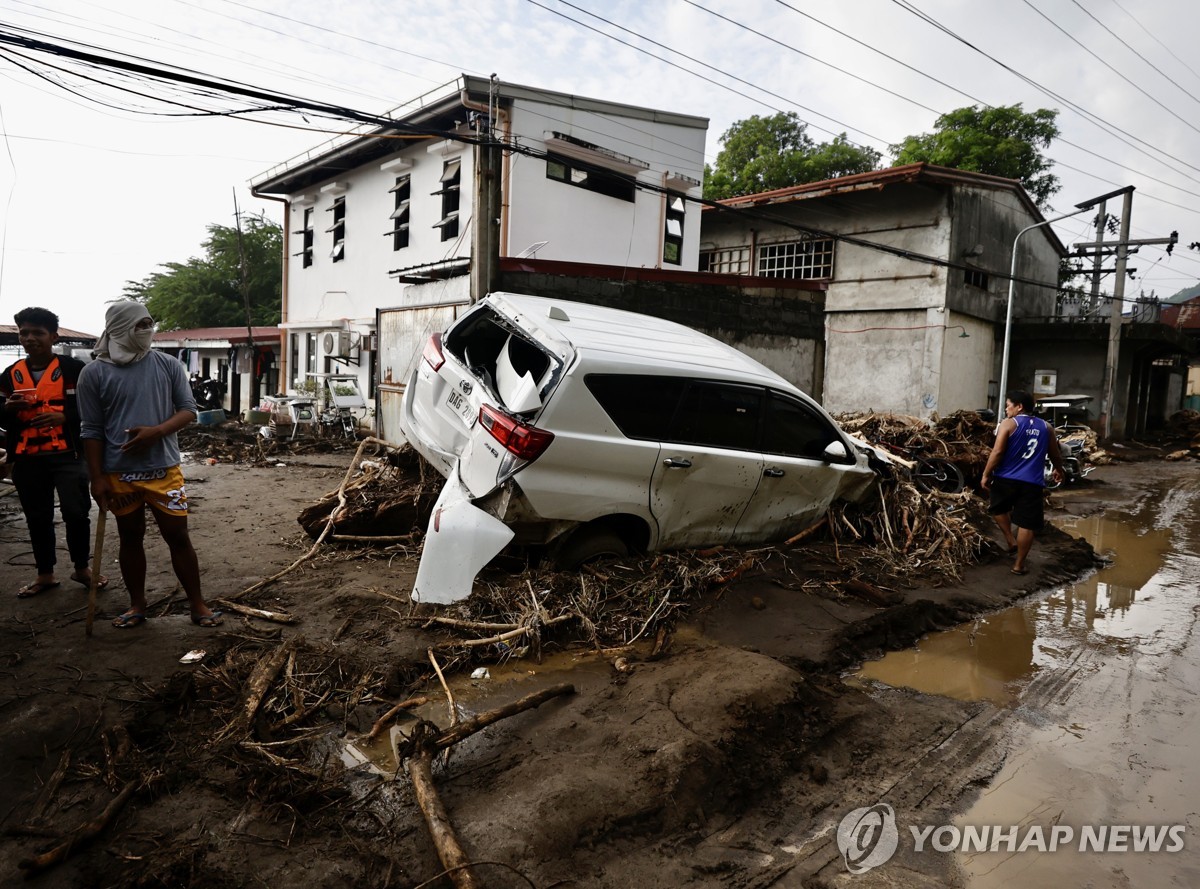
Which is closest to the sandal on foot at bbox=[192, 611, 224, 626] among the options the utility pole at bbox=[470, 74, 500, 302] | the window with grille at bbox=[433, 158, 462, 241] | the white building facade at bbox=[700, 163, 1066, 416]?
the utility pole at bbox=[470, 74, 500, 302]

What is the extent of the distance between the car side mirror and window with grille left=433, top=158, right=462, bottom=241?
1117 centimetres

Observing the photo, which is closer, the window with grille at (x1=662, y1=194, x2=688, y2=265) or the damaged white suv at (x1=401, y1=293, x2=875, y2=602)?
the damaged white suv at (x1=401, y1=293, x2=875, y2=602)

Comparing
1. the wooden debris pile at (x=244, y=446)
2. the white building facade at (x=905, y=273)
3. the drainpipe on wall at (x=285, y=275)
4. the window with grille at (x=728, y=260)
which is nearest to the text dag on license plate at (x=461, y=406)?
the wooden debris pile at (x=244, y=446)

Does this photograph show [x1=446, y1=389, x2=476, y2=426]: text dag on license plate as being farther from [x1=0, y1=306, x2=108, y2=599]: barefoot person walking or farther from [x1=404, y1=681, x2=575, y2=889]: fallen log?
[x1=0, y1=306, x2=108, y2=599]: barefoot person walking

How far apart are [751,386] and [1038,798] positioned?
3.09 metres

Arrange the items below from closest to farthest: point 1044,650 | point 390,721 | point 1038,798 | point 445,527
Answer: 1. point 1038,798
2. point 390,721
3. point 445,527
4. point 1044,650

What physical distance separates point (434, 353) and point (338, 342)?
12670 mm

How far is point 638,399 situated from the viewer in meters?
4.84

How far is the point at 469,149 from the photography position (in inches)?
562

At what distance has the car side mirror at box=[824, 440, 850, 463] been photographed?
5.77m

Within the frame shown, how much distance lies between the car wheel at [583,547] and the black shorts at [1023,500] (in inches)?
155

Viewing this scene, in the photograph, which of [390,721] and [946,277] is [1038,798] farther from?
[946,277]

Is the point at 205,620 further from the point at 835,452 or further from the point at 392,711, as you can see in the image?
the point at 835,452

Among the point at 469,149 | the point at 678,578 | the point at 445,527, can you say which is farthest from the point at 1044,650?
the point at 469,149
